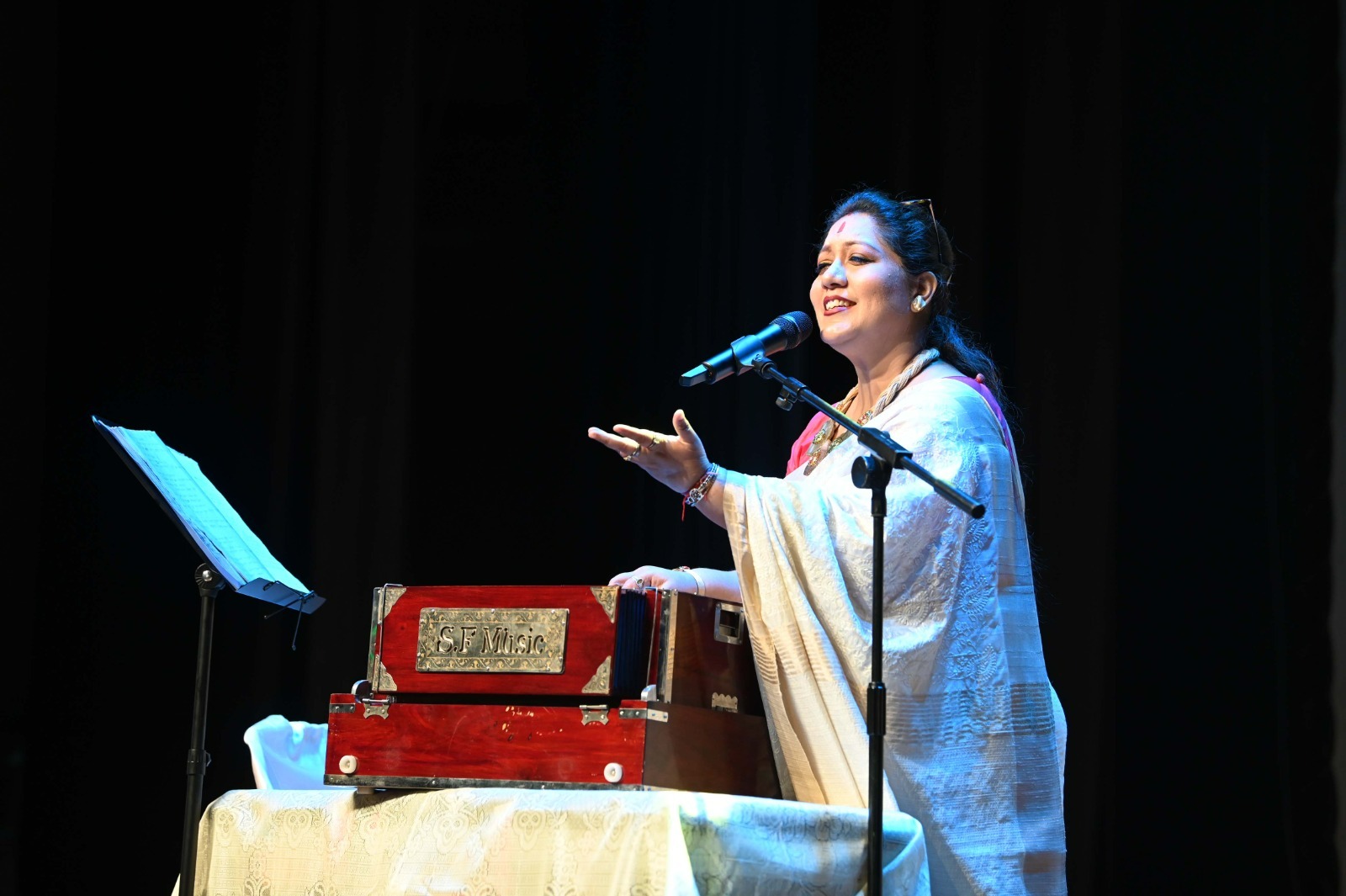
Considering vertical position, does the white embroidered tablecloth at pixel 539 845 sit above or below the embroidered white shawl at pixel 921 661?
below

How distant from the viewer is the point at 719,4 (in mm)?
3773

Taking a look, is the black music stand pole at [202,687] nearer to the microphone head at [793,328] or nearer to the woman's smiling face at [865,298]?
the microphone head at [793,328]

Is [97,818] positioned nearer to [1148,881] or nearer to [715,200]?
[715,200]

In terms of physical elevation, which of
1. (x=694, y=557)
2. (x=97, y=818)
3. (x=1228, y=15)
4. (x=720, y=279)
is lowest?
(x=97, y=818)

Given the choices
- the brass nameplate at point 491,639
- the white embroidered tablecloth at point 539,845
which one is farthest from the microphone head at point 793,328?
the white embroidered tablecloth at point 539,845

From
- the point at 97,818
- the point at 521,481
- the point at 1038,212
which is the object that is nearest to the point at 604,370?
the point at 521,481

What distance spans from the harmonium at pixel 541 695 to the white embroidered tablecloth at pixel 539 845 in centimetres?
6

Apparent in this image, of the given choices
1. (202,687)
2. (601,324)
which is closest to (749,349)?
(202,687)

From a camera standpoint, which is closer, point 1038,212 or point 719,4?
point 1038,212

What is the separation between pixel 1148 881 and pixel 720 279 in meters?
1.74

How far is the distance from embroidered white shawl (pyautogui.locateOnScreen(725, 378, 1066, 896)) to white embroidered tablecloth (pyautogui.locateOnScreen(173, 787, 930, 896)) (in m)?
0.17

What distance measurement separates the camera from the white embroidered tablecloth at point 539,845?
164cm

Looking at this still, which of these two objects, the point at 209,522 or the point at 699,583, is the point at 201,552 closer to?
the point at 209,522

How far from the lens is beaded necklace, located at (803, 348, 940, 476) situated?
8.14ft
